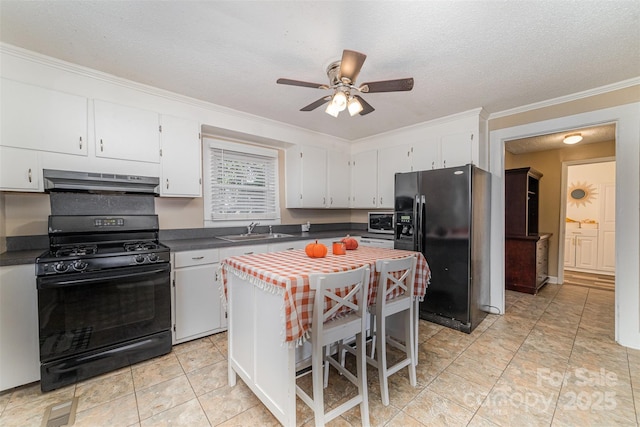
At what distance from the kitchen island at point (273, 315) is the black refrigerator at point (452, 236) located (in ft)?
3.53

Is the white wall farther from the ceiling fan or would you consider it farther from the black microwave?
the ceiling fan

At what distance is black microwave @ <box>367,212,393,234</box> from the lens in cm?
388

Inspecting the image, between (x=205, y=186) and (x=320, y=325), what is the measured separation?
8.35 ft

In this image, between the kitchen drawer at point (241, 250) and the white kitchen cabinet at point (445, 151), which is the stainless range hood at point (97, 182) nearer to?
the kitchen drawer at point (241, 250)

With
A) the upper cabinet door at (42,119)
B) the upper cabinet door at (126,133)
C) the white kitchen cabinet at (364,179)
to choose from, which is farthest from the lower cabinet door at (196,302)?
the white kitchen cabinet at (364,179)

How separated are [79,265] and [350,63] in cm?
237

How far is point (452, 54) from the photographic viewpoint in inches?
80.4

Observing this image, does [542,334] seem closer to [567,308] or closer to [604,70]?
[567,308]

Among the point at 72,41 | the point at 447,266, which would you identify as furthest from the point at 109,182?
the point at 447,266

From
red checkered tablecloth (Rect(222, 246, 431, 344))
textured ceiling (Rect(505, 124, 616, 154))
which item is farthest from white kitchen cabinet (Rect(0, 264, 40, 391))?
textured ceiling (Rect(505, 124, 616, 154))

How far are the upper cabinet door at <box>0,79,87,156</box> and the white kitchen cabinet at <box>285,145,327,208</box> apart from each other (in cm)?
235

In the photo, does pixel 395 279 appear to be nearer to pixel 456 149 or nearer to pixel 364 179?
pixel 456 149

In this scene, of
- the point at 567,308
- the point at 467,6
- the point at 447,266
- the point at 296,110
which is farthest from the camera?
the point at 567,308

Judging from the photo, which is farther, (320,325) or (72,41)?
(72,41)
